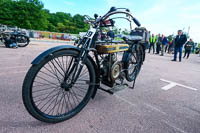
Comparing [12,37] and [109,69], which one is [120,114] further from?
[12,37]

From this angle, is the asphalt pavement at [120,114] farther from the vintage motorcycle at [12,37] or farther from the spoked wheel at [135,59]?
the vintage motorcycle at [12,37]

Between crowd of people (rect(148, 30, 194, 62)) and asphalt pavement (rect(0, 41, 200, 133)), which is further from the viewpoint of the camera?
crowd of people (rect(148, 30, 194, 62))

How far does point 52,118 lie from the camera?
1.41m

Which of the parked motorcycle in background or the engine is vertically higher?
the parked motorcycle in background

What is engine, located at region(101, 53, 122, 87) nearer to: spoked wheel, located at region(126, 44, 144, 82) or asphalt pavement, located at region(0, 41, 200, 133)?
asphalt pavement, located at region(0, 41, 200, 133)

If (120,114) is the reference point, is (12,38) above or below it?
above

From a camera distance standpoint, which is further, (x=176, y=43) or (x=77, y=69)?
(x=176, y=43)

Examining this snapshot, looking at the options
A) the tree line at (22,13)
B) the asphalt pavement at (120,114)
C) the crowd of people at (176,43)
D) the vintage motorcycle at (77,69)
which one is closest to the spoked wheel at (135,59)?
the vintage motorcycle at (77,69)

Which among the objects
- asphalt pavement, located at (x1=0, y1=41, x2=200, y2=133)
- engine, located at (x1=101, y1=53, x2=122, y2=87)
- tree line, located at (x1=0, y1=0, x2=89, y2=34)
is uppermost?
tree line, located at (x1=0, y1=0, x2=89, y2=34)

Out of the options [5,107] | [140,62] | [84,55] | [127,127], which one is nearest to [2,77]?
[5,107]

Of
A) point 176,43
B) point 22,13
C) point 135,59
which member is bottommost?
point 135,59

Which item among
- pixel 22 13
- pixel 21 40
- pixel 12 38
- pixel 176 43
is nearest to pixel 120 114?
pixel 176 43

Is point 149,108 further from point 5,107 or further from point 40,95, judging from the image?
point 5,107

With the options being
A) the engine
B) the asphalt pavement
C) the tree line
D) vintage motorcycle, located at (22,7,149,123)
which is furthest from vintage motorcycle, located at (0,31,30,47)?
the tree line
